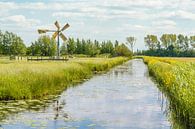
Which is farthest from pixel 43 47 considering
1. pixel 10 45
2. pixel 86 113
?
pixel 86 113

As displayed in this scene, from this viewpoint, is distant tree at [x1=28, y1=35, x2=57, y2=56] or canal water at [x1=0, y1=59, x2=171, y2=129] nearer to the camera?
canal water at [x1=0, y1=59, x2=171, y2=129]

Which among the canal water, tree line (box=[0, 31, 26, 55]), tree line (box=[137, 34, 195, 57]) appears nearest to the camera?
the canal water

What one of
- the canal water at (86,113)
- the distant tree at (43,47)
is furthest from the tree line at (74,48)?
the canal water at (86,113)

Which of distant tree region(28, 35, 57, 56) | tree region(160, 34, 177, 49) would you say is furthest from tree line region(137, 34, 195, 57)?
distant tree region(28, 35, 57, 56)

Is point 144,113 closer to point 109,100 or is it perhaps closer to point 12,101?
point 109,100

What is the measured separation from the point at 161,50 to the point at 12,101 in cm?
15233

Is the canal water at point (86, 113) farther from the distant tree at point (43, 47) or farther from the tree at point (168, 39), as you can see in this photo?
the tree at point (168, 39)

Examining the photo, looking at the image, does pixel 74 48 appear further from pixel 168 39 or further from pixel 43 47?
pixel 168 39

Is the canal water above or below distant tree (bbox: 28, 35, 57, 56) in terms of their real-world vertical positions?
below

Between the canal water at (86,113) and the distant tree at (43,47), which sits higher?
the distant tree at (43,47)

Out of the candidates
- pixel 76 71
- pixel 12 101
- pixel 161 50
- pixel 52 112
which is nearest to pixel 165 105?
pixel 52 112

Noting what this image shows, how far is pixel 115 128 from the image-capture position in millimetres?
13781

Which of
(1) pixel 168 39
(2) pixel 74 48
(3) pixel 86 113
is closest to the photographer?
(3) pixel 86 113

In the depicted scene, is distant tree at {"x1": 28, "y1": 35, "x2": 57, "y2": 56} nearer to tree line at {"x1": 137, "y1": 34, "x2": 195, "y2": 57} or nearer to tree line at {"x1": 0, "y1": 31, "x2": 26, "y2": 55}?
tree line at {"x1": 0, "y1": 31, "x2": 26, "y2": 55}
